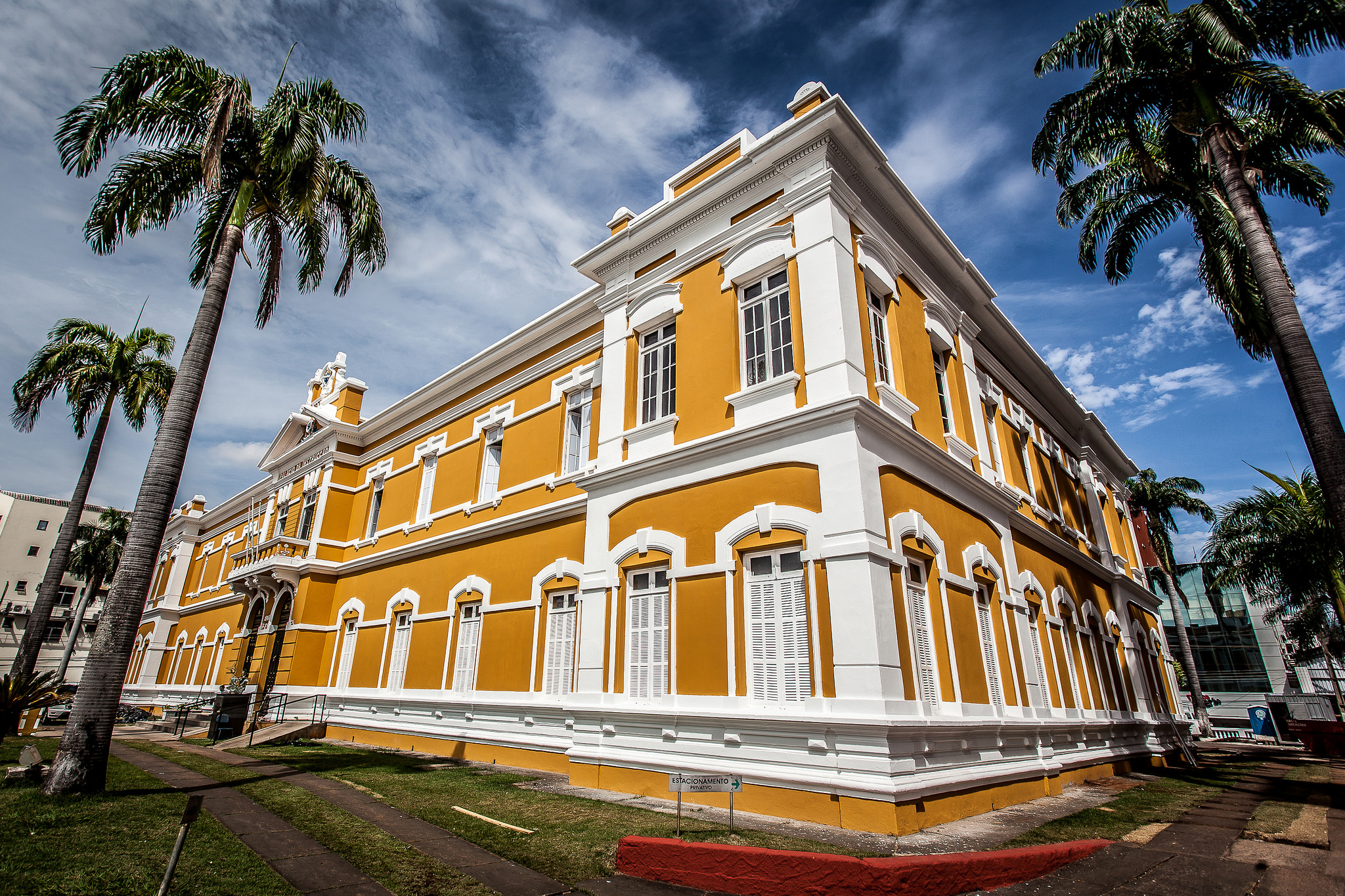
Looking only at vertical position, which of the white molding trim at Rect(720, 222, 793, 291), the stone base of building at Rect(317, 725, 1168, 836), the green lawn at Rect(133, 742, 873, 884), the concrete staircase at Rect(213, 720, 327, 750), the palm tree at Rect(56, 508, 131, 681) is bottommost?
the green lawn at Rect(133, 742, 873, 884)

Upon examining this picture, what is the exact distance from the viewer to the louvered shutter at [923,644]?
8.73m

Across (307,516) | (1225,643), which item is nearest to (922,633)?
(307,516)

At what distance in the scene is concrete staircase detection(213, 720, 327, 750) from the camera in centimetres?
1517

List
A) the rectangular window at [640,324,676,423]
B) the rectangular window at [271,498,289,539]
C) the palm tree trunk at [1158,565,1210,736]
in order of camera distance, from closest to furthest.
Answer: the rectangular window at [640,324,676,423]
the rectangular window at [271,498,289,539]
the palm tree trunk at [1158,565,1210,736]

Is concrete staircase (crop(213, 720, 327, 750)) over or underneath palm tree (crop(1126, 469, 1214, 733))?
underneath

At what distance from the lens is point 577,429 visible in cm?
1518

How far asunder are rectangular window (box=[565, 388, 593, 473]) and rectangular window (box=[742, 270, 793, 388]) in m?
5.18

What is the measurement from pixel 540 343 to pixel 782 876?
44.6 feet

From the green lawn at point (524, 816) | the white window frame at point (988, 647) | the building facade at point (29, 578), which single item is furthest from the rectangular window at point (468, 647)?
the building facade at point (29, 578)

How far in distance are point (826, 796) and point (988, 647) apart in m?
4.76

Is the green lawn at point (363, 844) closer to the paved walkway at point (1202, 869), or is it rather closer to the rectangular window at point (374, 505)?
the paved walkway at point (1202, 869)

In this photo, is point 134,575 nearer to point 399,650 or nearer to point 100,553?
point 399,650

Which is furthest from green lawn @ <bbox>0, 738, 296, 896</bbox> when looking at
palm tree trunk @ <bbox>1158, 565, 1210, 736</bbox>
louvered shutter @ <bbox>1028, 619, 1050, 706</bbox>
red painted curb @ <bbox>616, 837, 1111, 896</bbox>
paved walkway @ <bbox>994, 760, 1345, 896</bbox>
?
palm tree trunk @ <bbox>1158, 565, 1210, 736</bbox>

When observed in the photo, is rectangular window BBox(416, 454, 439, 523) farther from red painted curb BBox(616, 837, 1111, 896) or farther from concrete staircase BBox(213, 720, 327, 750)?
red painted curb BBox(616, 837, 1111, 896)
